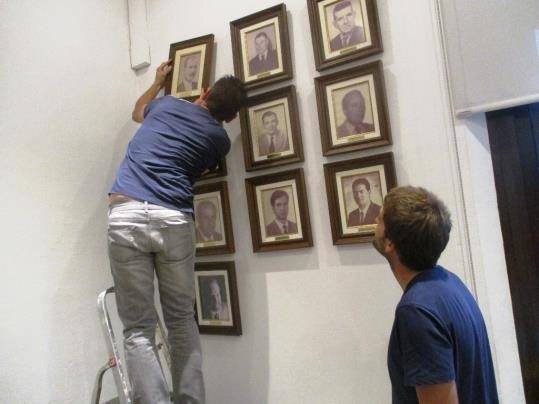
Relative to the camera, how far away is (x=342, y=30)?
5.89 feet

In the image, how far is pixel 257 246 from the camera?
1.98 meters

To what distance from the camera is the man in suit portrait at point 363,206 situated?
5.74 feet

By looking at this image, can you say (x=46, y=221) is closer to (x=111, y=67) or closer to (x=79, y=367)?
(x=79, y=367)

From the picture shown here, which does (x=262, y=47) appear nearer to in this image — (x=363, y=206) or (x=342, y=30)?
(x=342, y=30)

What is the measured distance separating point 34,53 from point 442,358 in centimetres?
198

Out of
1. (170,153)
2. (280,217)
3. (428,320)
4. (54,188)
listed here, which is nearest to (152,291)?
(170,153)

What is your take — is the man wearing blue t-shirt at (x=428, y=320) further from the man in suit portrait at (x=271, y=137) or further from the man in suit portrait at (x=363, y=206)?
the man in suit portrait at (x=271, y=137)

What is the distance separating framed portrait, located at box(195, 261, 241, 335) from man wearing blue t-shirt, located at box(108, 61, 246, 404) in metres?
0.34

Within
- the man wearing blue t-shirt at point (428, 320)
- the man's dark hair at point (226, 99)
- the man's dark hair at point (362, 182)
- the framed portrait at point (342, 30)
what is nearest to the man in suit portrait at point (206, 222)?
the man's dark hair at point (226, 99)

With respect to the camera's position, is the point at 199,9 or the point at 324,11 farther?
the point at 199,9

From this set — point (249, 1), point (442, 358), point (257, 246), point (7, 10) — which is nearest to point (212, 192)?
point (257, 246)

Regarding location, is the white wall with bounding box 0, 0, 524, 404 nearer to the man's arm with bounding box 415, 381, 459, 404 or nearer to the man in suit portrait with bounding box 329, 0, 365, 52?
the man in suit portrait with bounding box 329, 0, 365, 52

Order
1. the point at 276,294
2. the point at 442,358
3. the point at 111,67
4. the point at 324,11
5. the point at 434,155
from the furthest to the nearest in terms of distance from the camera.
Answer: the point at 111,67 → the point at 276,294 → the point at 324,11 → the point at 434,155 → the point at 442,358

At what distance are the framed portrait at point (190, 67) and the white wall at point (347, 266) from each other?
0.23ft
